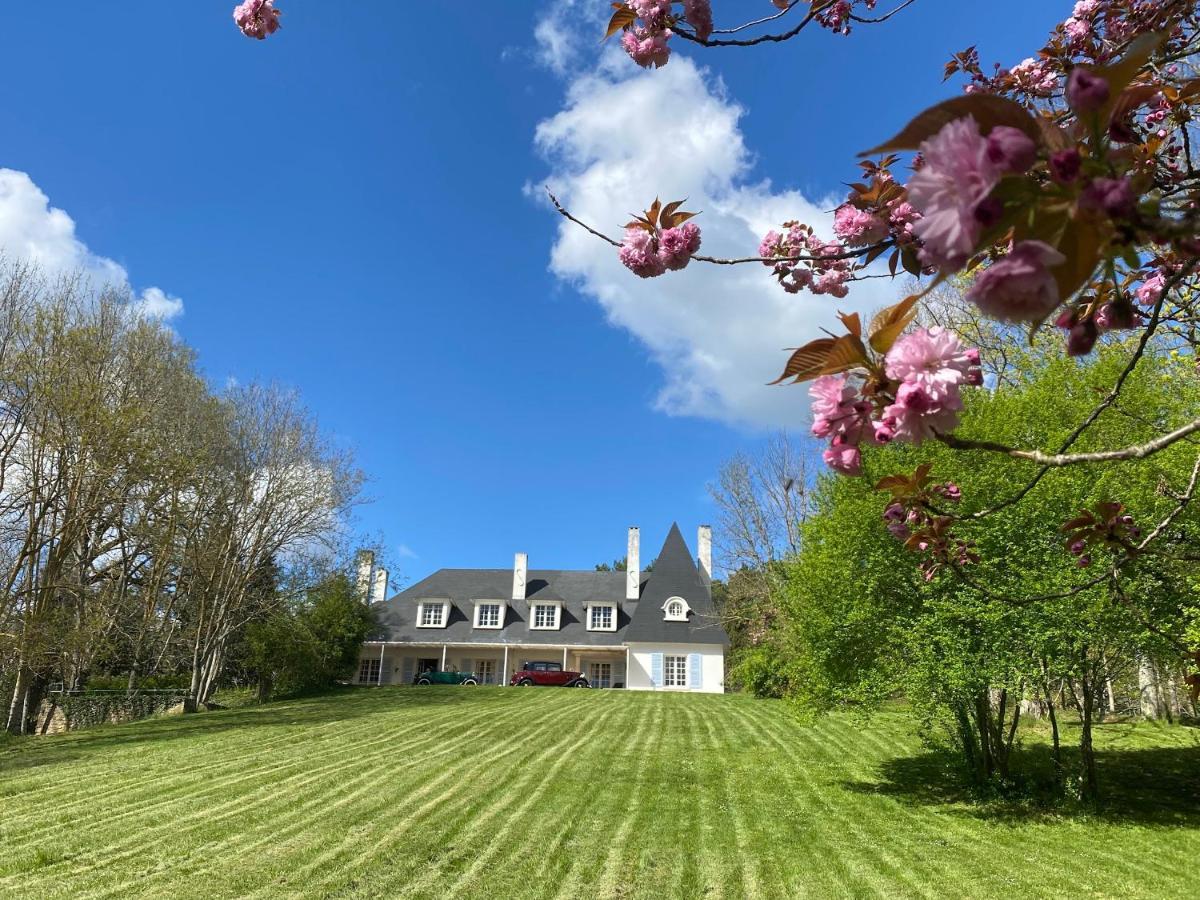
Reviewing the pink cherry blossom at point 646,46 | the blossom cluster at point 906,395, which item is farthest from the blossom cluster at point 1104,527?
the pink cherry blossom at point 646,46

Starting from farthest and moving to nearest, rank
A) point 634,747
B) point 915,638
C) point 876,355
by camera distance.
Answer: point 634,747, point 915,638, point 876,355

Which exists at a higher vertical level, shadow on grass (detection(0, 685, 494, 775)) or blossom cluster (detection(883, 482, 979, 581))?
blossom cluster (detection(883, 482, 979, 581))

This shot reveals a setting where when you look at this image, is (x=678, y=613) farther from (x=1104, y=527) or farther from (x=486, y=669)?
(x=1104, y=527)

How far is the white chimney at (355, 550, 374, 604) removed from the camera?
84.8 feet

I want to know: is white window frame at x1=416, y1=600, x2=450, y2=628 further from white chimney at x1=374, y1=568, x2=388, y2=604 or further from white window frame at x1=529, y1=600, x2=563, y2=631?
white window frame at x1=529, y1=600, x2=563, y2=631

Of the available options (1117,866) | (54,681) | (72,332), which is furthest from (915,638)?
(54,681)

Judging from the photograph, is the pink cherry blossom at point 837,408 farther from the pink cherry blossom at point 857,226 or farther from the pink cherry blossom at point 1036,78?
the pink cherry blossom at point 1036,78

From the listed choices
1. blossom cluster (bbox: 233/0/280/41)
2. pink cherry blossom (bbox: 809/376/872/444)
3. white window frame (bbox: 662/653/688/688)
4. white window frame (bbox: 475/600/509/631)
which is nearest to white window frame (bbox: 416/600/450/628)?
white window frame (bbox: 475/600/509/631)

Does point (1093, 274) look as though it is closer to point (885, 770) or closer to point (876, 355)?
point (876, 355)

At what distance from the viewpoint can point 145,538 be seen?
18.7 m

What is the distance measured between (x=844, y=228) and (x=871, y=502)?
7863 millimetres

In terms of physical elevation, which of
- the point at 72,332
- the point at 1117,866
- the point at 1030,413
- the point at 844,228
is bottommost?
the point at 1117,866

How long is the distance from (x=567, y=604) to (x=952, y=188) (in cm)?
3369

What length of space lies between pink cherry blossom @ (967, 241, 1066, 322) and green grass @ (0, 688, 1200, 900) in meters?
6.41
